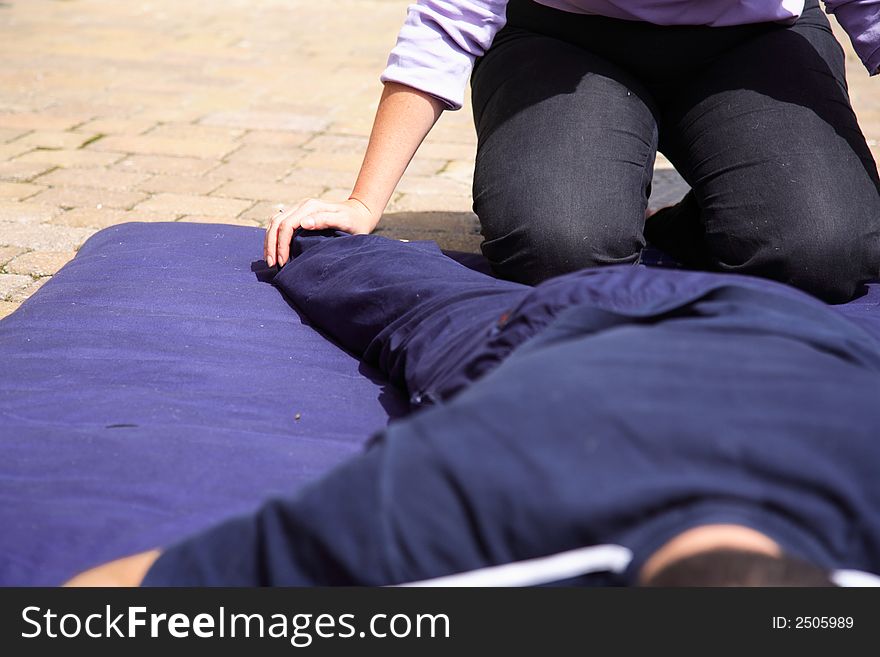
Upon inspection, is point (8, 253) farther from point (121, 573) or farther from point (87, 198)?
point (121, 573)

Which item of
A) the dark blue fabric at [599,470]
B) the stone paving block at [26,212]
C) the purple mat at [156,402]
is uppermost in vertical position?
the dark blue fabric at [599,470]

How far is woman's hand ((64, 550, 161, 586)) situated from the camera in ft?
3.11

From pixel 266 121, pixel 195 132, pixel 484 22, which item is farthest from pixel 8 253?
pixel 266 121

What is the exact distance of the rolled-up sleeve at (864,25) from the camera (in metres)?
1.93

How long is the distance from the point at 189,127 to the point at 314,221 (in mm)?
1828

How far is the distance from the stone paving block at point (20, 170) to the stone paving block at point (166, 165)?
0.21 metres

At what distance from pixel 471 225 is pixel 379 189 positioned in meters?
0.86

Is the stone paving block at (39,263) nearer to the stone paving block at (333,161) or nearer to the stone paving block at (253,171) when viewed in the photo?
the stone paving block at (253,171)

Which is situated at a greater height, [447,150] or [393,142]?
[393,142]

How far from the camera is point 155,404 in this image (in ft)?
4.52

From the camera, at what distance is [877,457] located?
0.86 m

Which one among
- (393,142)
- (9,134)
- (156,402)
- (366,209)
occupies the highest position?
(393,142)

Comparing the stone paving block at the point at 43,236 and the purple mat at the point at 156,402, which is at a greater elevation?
the purple mat at the point at 156,402

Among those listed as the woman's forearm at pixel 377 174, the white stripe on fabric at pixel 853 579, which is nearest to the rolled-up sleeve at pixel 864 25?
the woman's forearm at pixel 377 174
